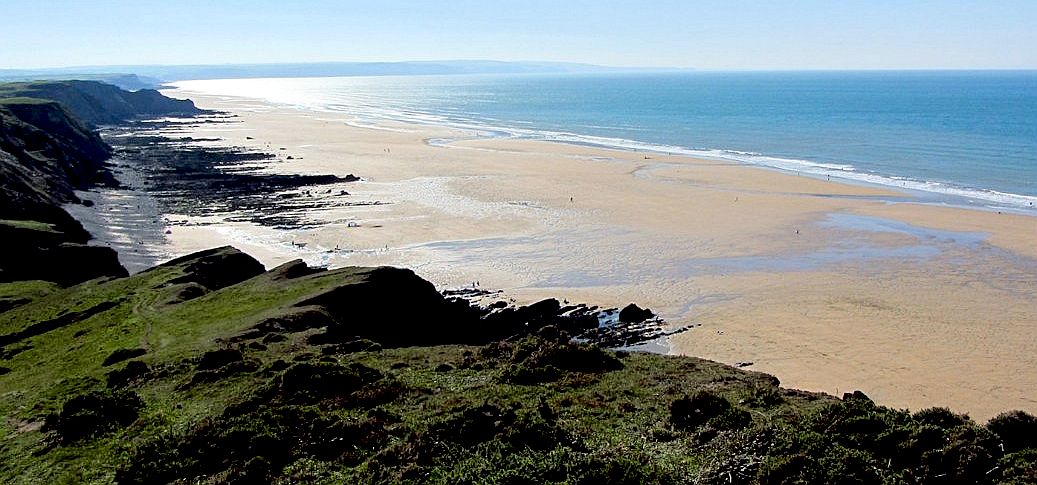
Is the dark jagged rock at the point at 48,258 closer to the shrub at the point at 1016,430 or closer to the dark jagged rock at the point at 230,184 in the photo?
the dark jagged rock at the point at 230,184

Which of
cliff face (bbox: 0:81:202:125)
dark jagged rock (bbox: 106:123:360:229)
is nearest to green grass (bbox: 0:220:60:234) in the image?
dark jagged rock (bbox: 106:123:360:229)

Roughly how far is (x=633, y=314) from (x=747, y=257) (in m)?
16.7

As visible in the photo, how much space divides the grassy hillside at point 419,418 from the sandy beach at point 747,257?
578 inches

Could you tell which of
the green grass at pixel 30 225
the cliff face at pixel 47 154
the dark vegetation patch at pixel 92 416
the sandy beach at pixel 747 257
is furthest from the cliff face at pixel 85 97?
the dark vegetation patch at pixel 92 416

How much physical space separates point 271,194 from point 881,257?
61280 millimetres

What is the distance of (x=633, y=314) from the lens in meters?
40.8

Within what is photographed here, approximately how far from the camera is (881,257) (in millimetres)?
52594

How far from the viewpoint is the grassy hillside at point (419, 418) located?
14.4 metres

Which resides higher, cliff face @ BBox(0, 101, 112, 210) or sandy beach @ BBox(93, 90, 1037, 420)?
cliff face @ BBox(0, 101, 112, 210)

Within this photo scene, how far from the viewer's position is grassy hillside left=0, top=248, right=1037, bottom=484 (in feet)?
47.3

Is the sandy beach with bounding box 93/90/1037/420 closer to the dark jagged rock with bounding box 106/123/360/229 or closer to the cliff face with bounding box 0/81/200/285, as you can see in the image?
the dark jagged rock with bounding box 106/123/360/229

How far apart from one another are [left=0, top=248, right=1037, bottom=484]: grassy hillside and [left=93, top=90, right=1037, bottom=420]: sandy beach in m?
14.7

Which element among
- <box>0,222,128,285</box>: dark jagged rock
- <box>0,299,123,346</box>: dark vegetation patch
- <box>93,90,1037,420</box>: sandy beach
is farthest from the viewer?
<box>0,222,128,285</box>: dark jagged rock

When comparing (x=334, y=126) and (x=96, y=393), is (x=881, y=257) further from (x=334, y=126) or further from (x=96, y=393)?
(x=334, y=126)
